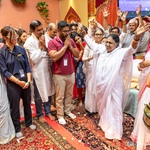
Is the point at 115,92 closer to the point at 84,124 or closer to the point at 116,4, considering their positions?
the point at 84,124

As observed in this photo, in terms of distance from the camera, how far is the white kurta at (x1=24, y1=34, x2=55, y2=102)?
2324 mm

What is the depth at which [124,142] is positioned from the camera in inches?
80.8

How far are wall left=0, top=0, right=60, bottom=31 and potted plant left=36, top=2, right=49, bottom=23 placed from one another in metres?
0.14

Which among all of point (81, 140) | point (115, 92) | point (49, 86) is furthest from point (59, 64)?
point (81, 140)

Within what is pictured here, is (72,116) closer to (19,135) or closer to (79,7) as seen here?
(19,135)

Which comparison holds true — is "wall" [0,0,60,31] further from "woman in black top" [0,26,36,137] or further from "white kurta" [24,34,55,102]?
"woman in black top" [0,26,36,137]

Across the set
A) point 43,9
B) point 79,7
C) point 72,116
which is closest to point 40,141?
point 72,116

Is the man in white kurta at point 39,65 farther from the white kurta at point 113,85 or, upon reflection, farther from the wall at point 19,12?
the wall at point 19,12

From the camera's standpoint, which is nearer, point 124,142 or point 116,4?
point 124,142

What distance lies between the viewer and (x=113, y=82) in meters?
2.02

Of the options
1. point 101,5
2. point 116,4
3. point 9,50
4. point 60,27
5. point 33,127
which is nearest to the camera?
point 9,50

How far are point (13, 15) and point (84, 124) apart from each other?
221 inches

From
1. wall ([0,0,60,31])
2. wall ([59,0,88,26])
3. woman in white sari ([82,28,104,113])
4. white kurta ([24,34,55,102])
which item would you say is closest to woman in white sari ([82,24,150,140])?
woman in white sari ([82,28,104,113])

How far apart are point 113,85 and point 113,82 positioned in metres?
0.05
